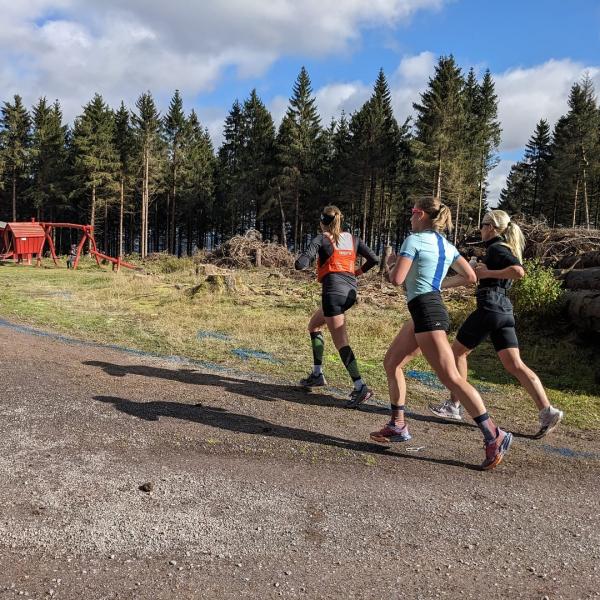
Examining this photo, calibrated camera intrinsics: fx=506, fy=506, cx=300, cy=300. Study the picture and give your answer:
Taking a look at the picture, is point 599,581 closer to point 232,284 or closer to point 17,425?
point 17,425

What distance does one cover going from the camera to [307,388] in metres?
5.87

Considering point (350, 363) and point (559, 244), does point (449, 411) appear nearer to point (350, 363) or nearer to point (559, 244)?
point (350, 363)

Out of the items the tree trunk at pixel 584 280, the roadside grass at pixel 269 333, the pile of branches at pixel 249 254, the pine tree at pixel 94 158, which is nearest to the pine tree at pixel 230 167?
the pine tree at pixel 94 158

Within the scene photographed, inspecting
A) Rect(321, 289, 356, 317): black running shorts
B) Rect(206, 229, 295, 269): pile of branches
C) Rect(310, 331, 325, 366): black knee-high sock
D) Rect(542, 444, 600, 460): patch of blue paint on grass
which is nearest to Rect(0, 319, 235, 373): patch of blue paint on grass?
Rect(310, 331, 325, 366): black knee-high sock

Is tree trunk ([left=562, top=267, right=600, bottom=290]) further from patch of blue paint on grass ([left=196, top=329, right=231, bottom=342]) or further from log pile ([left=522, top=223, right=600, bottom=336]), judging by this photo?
patch of blue paint on grass ([left=196, top=329, right=231, bottom=342])

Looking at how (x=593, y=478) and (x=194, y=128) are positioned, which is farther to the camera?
(x=194, y=128)

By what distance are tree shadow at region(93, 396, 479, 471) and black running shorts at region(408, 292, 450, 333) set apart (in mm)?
1045

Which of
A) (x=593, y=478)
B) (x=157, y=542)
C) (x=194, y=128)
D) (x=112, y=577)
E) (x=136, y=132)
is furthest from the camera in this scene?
(x=194, y=128)

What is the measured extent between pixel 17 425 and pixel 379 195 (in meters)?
48.3

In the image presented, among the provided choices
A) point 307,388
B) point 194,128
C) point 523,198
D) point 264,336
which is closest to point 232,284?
point 264,336

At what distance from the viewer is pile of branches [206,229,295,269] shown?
25.0 meters

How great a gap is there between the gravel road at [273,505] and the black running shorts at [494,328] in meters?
0.87

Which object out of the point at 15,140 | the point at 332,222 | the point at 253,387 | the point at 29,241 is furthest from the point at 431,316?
the point at 15,140

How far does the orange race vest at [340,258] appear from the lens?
215 inches
